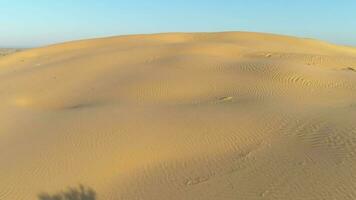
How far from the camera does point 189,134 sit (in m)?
9.02

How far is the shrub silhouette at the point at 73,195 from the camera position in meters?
7.20

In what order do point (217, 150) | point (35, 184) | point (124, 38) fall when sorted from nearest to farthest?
1. point (35, 184)
2. point (217, 150)
3. point (124, 38)

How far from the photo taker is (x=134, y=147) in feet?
28.5

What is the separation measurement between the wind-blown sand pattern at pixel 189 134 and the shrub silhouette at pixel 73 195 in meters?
0.14

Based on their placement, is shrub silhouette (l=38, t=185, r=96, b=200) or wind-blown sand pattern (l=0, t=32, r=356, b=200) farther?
shrub silhouette (l=38, t=185, r=96, b=200)

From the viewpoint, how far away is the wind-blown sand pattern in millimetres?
7086

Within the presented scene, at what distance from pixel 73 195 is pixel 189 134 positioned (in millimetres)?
2581

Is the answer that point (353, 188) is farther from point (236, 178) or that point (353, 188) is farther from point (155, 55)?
point (155, 55)

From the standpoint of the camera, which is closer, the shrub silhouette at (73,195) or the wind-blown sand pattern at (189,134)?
the wind-blown sand pattern at (189,134)

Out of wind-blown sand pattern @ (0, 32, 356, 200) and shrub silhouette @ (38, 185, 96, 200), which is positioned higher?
wind-blown sand pattern @ (0, 32, 356, 200)

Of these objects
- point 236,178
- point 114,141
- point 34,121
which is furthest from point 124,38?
point 236,178

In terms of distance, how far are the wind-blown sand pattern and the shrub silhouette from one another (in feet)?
0.47

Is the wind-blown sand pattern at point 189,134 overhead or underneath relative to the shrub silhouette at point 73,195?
overhead

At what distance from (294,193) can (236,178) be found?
38.8 inches
